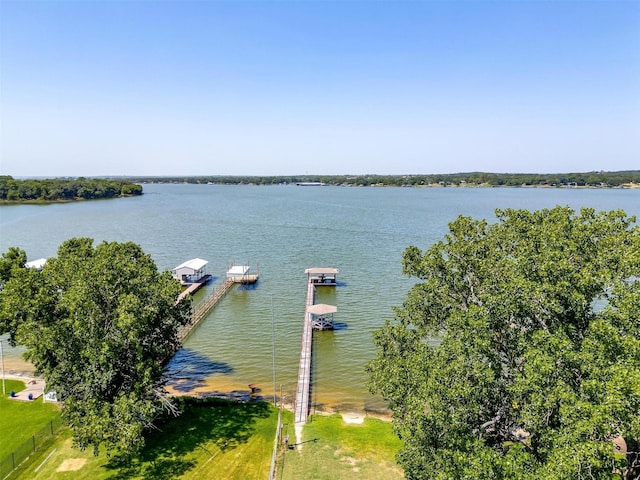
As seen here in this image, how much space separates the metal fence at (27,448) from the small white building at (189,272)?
3241 centimetres

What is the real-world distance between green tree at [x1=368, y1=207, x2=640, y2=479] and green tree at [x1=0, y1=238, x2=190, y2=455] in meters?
12.2

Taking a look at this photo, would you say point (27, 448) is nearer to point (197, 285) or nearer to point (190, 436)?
point (190, 436)

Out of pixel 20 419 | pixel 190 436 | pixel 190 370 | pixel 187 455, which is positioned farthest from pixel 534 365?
pixel 20 419

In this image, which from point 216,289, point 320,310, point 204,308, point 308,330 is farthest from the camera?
point 216,289

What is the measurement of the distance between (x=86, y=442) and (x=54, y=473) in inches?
124

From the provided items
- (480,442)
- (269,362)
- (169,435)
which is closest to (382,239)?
(269,362)

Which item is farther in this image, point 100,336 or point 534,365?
point 100,336

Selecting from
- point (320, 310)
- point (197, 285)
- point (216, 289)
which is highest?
point (320, 310)

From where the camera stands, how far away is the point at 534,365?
509 inches

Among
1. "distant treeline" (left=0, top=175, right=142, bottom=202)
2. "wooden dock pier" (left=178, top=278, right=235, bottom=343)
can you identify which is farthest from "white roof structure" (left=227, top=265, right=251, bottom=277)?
"distant treeline" (left=0, top=175, right=142, bottom=202)

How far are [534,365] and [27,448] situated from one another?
24380 millimetres

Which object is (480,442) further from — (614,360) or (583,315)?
(583,315)

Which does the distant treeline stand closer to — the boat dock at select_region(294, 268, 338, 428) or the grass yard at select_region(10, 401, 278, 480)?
the boat dock at select_region(294, 268, 338, 428)

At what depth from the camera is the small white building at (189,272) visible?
5656 centimetres
